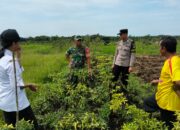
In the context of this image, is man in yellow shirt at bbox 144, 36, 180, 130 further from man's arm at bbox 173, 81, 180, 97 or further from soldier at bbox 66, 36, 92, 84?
soldier at bbox 66, 36, 92, 84

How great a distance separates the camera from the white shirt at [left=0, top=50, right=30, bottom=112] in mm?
5109

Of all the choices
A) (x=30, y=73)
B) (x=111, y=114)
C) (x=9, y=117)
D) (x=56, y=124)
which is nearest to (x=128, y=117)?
(x=111, y=114)

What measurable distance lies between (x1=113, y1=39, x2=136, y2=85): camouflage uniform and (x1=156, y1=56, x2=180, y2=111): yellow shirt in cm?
379

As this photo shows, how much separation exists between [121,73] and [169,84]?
4.56 m

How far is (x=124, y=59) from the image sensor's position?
9.91 meters

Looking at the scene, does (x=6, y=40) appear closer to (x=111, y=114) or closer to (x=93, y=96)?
(x=111, y=114)

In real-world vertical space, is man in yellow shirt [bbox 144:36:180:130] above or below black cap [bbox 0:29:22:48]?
below

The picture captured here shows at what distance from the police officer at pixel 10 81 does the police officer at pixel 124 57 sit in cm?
451

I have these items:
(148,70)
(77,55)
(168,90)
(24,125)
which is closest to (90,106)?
(77,55)

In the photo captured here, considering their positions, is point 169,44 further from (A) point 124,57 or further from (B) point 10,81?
(A) point 124,57

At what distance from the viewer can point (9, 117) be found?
17.5 feet

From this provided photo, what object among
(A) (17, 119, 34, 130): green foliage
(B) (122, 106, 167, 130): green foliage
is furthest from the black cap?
(B) (122, 106, 167, 130): green foliage

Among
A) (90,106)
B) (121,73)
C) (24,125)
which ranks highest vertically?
(24,125)

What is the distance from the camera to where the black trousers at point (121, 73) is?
1014cm
